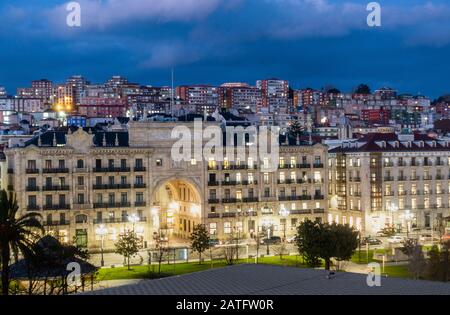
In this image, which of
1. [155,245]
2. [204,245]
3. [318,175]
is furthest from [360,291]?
[318,175]

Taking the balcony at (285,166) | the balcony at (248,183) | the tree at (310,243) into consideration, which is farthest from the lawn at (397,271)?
the balcony at (285,166)

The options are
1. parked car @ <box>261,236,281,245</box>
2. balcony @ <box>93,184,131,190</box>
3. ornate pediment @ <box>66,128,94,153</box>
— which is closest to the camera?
ornate pediment @ <box>66,128,94,153</box>

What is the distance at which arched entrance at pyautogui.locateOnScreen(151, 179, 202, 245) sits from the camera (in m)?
93.9

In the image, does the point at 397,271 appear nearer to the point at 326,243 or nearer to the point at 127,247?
the point at 326,243

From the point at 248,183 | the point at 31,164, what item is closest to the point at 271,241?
the point at 248,183

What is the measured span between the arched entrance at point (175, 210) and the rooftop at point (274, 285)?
57.2m

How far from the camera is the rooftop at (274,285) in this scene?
3012 centimetres

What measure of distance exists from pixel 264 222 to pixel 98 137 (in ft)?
78.4

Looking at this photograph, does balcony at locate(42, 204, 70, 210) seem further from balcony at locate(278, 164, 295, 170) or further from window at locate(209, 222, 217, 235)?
balcony at locate(278, 164, 295, 170)

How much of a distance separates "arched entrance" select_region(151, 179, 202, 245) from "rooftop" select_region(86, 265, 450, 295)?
57.2 meters

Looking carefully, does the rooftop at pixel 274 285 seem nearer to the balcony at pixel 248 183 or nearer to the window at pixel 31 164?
the window at pixel 31 164

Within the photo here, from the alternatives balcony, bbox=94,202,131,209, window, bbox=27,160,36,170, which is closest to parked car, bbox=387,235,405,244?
balcony, bbox=94,202,131,209

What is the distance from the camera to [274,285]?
105 ft
